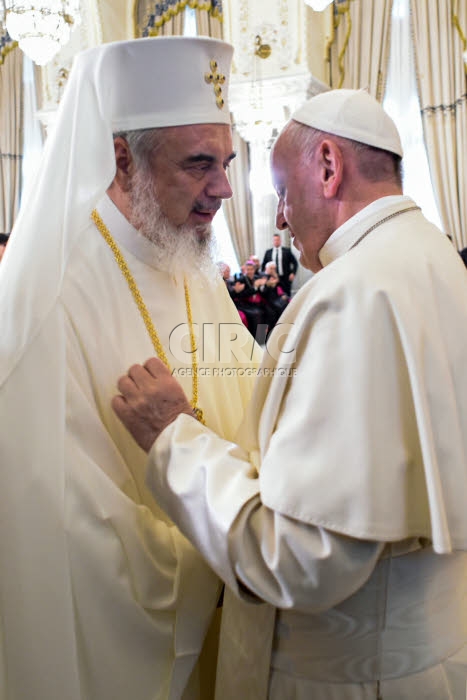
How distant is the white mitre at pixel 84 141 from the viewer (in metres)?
1.68

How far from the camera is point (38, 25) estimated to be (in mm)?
8438

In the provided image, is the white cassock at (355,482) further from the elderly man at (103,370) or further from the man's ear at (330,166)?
the elderly man at (103,370)

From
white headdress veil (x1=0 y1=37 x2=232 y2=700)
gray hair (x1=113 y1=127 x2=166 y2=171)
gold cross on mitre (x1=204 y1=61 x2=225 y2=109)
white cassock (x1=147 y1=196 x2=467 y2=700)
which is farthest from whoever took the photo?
gold cross on mitre (x1=204 y1=61 x2=225 y2=109)

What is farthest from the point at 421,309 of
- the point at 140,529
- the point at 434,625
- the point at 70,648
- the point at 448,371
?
the point at 70,648

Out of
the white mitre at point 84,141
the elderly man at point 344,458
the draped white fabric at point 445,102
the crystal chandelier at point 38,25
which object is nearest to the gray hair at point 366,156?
the elderly man at point 344,458

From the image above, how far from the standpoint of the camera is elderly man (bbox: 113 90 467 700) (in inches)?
53.8

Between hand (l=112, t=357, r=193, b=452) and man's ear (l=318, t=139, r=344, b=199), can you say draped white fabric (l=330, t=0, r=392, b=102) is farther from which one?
hand (l=112, t=357, r=193, b=452)

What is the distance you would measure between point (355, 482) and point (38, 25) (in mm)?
8429

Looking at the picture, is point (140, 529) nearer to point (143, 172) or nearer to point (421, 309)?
point (421, 309)

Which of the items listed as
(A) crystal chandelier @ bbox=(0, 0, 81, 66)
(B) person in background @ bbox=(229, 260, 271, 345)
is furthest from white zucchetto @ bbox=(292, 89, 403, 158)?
Answer: (B) person in background @ bbox=(229, 260, 271, 345)

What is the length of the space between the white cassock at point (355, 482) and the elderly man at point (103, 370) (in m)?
0.22

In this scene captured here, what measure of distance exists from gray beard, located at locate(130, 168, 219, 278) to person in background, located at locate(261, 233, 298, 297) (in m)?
9.22

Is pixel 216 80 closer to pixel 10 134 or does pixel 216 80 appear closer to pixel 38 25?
pixel 38 25

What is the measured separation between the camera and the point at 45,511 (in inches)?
64.2
